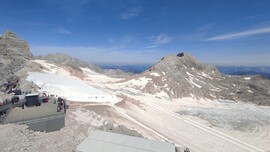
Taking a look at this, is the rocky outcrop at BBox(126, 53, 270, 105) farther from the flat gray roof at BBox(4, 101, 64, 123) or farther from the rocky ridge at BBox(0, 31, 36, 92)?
the flat gray roof at BBox(4, 101, 64, 123)

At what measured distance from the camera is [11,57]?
1593 inches

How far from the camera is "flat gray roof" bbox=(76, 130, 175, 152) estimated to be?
449 inches

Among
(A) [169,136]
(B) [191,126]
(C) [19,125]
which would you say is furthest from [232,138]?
(C) [19,125]

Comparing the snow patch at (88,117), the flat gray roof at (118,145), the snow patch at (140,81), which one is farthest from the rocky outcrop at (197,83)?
the flat gray roof at (118,145)

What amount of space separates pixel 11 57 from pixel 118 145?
37.4 meters

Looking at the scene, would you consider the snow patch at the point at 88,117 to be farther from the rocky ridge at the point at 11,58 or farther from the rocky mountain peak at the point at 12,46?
the rocky mountain peak at the point at 12,46

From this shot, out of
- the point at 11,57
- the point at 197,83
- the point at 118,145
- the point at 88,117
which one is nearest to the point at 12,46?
the point at 11,57

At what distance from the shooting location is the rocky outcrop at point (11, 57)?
34375 mm

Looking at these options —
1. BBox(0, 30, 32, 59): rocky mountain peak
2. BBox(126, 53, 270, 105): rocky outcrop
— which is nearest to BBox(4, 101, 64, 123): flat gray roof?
BBox(126, 53, 270, 105): rocky outcrop

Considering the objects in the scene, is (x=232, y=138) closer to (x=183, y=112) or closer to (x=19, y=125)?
(x=183, y=112)

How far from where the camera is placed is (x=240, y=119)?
29.4 meters

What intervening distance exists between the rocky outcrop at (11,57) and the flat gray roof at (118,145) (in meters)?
25.0

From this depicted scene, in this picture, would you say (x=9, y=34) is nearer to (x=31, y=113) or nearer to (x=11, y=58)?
(x=11, y=58)

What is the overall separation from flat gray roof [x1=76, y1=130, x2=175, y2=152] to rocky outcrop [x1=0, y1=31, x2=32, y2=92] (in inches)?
984
